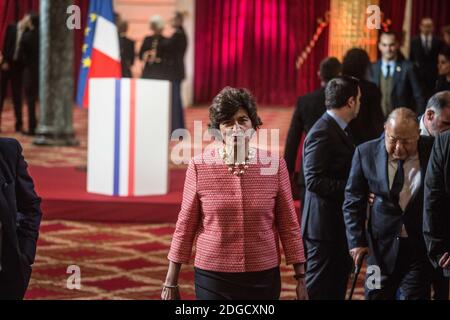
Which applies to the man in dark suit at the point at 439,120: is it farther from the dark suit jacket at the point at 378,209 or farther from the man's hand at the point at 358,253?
the man's hand at the point at 358,253

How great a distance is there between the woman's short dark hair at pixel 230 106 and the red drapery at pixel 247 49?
582 inches

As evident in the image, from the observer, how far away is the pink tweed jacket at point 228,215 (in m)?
3.56

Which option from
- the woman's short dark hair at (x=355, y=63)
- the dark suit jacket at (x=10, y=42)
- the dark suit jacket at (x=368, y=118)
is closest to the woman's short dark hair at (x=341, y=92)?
the dark suit jacket at (x=368, y=118)

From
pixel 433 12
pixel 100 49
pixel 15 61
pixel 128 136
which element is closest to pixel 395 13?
pixel 128 136

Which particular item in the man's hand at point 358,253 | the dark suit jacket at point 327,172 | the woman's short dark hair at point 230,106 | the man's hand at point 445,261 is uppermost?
the woman's short dark hair at point 230,106

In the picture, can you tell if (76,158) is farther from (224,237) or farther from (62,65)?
(224,237)

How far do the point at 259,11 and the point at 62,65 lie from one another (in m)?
8.07

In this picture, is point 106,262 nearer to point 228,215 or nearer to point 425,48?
point 228,215

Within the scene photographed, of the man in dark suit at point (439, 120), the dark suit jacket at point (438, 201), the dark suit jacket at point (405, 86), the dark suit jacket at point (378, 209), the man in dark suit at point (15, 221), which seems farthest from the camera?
the dark suit jacket at point (405, 86)

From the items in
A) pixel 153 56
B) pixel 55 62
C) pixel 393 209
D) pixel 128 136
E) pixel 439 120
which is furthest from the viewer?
pixel 153 56

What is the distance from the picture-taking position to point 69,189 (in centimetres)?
844

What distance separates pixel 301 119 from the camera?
19.3ft

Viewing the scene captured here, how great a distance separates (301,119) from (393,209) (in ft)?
5.07

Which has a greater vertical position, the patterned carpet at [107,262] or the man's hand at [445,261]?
the man's hand at [445,261]
